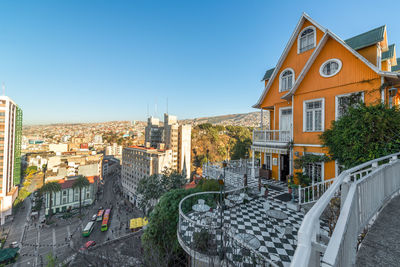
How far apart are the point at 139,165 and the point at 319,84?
156 feet

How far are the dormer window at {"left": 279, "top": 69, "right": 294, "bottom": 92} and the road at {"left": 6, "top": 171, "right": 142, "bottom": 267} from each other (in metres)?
31.6

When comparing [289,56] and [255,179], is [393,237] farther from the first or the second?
[289,56]

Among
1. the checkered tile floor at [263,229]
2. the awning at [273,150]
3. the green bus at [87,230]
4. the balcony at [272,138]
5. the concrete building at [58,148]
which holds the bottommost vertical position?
the green bus at [87,230]

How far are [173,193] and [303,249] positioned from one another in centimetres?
911

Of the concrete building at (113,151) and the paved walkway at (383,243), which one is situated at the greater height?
the paved walkway at (383,243)

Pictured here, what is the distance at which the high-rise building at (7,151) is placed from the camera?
127 feet

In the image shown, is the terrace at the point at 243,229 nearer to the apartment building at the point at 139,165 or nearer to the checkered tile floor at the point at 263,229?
the checkered tile floor at the point at 263,229

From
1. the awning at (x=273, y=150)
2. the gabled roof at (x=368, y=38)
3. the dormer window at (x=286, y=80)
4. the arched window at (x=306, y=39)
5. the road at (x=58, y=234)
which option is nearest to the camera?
the gabled roof at (x=368, y=38)

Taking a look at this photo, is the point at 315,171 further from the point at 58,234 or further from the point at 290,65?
the point at 58,234

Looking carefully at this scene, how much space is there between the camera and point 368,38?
8578mm

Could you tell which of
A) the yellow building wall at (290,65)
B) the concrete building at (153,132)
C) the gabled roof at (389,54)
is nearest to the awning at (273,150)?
the yellow building wall at (290,65)

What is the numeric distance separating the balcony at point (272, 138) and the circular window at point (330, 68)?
398 centimetres

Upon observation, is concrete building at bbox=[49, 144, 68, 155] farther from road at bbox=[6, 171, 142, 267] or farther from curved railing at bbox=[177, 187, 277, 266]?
curved railing at bbox=[177, 187, 277, 266]

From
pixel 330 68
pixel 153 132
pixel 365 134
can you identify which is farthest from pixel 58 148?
pixel 365 134
